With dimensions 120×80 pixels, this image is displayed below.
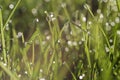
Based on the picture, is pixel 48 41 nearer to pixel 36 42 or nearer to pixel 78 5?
pixel 36 42

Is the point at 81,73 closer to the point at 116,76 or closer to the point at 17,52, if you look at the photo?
the point at 116,76

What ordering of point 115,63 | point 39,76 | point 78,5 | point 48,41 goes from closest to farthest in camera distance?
point 39,76 < point 115,63 < point 48,41 < point 78,5

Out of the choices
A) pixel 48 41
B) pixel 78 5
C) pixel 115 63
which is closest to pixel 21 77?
pixel 48 41

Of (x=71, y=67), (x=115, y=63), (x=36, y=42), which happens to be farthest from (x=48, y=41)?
(x=115, y=63)

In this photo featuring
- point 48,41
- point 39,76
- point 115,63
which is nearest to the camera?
point 39,76

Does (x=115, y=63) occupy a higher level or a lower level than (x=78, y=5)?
lower

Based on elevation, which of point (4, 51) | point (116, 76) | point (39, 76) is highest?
point (4, 51)

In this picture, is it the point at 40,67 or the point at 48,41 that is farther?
the point at 48,41
